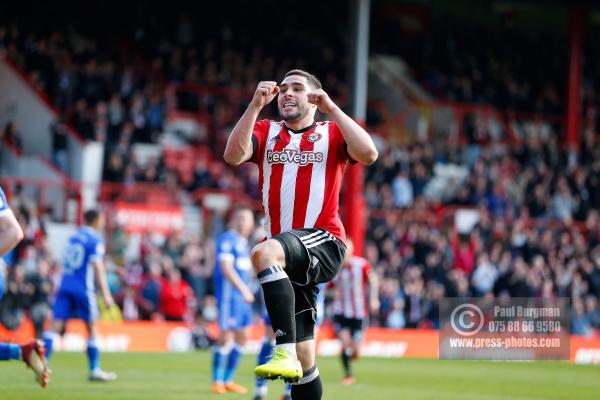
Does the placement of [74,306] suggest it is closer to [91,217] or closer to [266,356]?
[91,217]

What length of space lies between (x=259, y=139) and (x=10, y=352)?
3.19m

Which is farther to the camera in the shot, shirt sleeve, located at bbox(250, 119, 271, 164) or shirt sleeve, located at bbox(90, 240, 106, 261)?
shirt sleeve, located at bbox(90, 240, 106, 261)

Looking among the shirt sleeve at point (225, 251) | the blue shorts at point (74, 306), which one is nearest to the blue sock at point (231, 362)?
the shirt sleeve at point (225, 251)

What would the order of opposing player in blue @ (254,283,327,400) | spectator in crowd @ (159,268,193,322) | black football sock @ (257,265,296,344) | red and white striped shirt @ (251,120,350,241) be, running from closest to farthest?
black football sock @ (257,265,296,344) → red and white striped shirt @ (251,120,350,241) → opposing player in blue @ (254,283,327,400) → spectator in crowd @ (159,268,193,322)

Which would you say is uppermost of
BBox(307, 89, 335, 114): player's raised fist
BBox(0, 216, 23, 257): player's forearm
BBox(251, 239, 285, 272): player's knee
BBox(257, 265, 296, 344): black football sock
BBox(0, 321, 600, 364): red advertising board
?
BBox(307, 89, 335, 114): player's raised fist

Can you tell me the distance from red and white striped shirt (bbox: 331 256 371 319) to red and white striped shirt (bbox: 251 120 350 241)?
886 cm

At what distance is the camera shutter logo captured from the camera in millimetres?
14461

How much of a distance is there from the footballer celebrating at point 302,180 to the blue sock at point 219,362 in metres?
5.86

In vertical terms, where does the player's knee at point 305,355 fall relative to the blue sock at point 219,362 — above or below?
above

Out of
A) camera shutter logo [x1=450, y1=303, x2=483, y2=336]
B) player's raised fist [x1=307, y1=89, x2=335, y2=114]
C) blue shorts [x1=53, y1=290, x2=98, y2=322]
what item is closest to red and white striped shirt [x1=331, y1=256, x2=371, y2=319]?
camera shutter logo [x1=450, y1=303, x2=483, y2=336]

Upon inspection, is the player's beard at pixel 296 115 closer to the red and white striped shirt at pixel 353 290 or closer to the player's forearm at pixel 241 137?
the player's forearm at pixel 241 137

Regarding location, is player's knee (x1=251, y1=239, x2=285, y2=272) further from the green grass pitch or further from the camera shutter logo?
the camera shutter logo

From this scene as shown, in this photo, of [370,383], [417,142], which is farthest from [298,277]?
[417,142]

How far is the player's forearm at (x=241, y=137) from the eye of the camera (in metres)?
8.04
